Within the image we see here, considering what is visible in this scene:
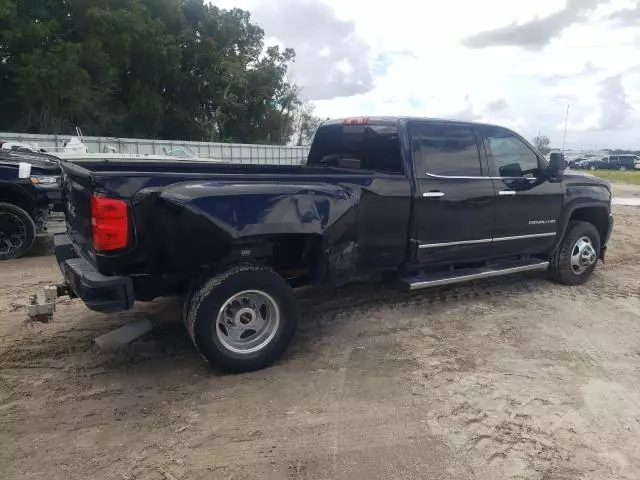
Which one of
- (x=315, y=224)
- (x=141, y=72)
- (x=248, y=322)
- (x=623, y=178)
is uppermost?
(x=141, y=72)

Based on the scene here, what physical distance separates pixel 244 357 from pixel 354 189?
5.36 feet

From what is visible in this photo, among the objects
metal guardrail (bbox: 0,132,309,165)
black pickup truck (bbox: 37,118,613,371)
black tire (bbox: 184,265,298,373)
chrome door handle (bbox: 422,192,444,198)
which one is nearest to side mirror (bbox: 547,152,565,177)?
black pickup truck (bbox: 37,118,613,371)

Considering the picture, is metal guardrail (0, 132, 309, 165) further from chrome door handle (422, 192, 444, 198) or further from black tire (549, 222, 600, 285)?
chrome door handle (422, 192, 444, 198)

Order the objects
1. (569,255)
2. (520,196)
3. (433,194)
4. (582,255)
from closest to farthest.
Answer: (433,194)
(520,196)
(569,255)
(582,255)

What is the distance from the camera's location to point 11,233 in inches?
304

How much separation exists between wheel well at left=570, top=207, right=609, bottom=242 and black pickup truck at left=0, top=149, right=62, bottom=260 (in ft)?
22.0

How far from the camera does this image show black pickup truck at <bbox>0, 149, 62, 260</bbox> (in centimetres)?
755

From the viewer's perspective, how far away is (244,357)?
13.8 ft

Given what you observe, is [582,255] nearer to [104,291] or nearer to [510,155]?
[510,155]

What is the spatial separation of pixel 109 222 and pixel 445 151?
3.23 m

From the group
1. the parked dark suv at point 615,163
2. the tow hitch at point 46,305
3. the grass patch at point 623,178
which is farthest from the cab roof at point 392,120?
the parked dark suv at point 615,163

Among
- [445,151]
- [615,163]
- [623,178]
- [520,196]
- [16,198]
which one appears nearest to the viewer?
[445,151]

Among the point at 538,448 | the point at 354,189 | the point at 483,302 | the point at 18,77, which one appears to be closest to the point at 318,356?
the point at 354,189

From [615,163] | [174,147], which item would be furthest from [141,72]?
[615,163]
